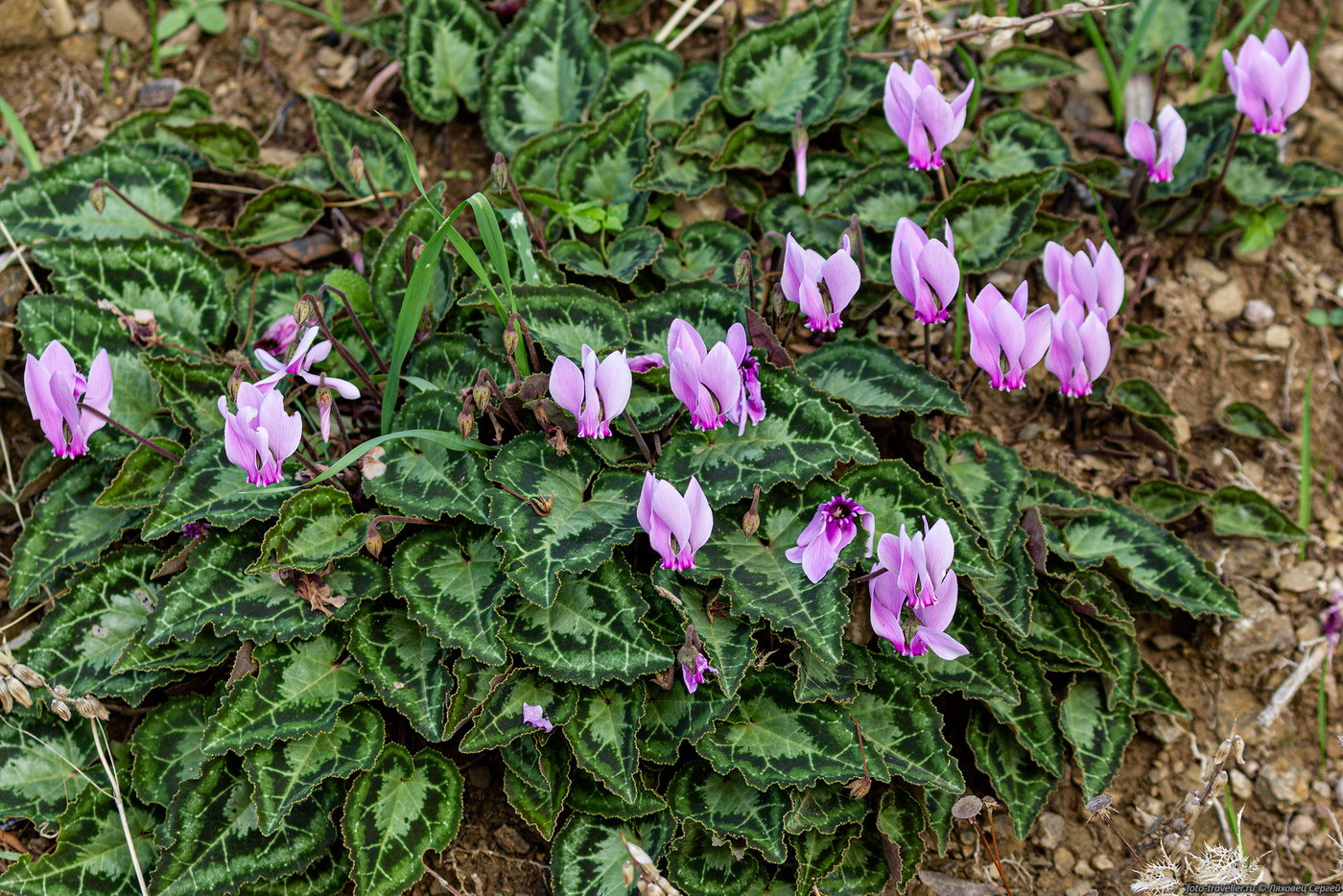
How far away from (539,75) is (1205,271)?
2.14m

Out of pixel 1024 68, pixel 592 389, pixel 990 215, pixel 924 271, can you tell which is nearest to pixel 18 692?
pixel 592 389

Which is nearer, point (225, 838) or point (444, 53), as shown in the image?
point (225, 838)

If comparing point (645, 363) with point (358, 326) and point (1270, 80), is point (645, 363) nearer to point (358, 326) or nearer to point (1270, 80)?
point (358, 326)

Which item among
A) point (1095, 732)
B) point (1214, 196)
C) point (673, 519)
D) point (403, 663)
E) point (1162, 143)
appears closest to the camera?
point (673, 519)

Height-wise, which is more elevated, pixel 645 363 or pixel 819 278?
pixel 819 278

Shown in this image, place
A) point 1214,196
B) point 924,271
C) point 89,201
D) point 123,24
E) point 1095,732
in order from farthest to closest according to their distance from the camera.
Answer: point 123,24 < point 1214,196 < point 89,201 < point 1095,732 < point 924,271

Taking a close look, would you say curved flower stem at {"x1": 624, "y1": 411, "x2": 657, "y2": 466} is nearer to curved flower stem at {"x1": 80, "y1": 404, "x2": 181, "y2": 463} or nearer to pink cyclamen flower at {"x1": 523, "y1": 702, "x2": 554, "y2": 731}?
pink cyclamen flower at {"x1": 523, "y1": 702, "x2": 554, "y2": 731}

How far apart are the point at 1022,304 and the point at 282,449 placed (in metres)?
1.62

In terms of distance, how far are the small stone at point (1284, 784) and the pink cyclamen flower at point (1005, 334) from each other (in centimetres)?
125

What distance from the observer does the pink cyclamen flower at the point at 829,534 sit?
244 cm

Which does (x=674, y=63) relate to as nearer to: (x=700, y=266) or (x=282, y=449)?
(x=700, y=266)

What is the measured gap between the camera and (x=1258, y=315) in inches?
138

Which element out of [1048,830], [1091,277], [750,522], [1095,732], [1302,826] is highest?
[1091,277]

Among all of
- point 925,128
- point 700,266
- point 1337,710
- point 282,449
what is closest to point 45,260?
point 282,449
